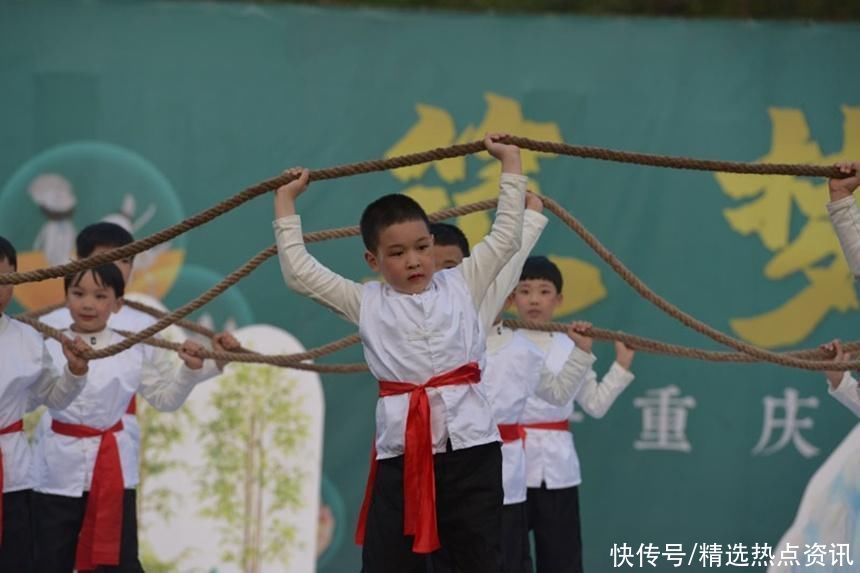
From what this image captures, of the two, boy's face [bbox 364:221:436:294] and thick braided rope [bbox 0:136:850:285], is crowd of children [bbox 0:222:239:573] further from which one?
boy's face [bbox 364:221:436:294]

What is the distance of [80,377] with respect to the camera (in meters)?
4.14

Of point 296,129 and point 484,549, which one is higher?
point 296,129

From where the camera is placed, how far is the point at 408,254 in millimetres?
3377

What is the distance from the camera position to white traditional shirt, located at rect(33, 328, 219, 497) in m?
4.55

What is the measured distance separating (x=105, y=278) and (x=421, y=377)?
148cm

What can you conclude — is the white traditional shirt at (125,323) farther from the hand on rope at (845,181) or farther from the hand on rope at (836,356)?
the hand on rope at (845,181)

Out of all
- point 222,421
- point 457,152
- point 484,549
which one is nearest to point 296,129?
point 222,421

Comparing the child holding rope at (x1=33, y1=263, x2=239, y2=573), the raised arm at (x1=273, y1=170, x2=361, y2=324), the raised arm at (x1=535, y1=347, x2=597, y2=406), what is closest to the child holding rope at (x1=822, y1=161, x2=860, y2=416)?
the raised arm at (x1=535, y1=347, x2=597, y2=406)

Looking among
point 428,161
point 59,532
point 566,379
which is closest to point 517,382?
point 566,379

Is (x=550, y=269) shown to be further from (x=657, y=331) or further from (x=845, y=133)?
(x=845, y=133)

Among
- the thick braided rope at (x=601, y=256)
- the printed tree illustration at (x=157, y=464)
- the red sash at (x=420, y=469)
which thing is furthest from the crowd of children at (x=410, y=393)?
the printed tree illustration at (x=157, y=464)

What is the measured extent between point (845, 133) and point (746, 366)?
949 mm

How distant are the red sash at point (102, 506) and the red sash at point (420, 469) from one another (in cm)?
147

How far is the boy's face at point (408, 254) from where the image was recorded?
3.37m
